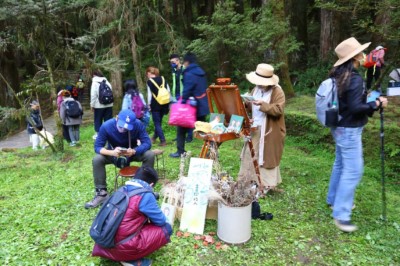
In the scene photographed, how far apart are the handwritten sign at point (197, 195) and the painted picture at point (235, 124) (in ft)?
1.80

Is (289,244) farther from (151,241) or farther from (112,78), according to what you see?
(112,78)

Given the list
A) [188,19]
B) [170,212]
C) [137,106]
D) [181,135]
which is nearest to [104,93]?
[137,106]

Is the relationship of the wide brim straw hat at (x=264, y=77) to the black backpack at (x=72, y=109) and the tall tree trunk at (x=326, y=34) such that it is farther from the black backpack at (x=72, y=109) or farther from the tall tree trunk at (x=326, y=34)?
the tall tree trunk at (x=326, y=34)

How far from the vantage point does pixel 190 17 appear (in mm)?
15164

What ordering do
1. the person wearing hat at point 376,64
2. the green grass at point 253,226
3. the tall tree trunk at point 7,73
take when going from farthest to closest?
1. the tall tree trunk at point 7,73
2. the person wearing hat at point 376,64
3. the green grass at point 253,226

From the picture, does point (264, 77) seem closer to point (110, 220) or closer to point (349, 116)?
point (349, 116)

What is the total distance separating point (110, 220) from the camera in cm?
267

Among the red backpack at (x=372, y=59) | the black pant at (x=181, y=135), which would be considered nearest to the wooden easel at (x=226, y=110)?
the black pant at (x=181, y=135)

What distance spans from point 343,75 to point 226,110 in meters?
1.38

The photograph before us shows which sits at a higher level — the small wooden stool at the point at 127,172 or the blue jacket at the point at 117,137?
the blue jacket at the point at 117,137

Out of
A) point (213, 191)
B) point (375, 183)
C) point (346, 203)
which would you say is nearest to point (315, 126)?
point (375, 183)

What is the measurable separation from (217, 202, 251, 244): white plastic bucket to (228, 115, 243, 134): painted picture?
2.98ft

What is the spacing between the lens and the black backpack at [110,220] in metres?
2.66

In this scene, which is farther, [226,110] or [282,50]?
[282,50]
